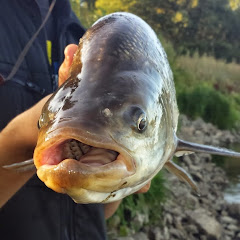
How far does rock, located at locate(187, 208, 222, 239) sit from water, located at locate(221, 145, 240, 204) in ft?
5.14

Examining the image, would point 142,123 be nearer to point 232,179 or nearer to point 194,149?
point 194,149

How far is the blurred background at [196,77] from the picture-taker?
6.65 m

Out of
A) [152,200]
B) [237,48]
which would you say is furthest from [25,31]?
[237,48]

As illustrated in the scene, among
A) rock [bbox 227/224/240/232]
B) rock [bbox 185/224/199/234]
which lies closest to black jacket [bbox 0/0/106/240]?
rock [bbox 185/224/199/234]

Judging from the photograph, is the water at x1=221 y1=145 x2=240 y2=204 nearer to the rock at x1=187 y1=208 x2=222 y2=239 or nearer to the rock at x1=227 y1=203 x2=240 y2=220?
the rock at x1=227 y1=203 x2=240 y2=220

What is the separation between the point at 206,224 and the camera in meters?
7.23

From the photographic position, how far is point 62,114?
4.19ft

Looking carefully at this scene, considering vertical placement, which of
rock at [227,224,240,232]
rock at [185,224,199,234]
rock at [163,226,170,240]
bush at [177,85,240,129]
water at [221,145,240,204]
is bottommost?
bush at [177,85,240,129]

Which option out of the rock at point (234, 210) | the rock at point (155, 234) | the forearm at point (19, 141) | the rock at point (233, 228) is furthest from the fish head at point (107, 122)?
the rock at point (234, 210)

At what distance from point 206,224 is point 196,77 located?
11.3 m

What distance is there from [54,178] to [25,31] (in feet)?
5.03

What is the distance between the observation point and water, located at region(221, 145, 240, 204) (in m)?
9.10

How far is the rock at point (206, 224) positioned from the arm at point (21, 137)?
18.4 ft

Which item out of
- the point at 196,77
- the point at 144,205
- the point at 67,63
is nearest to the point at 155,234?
the point at 144,205
